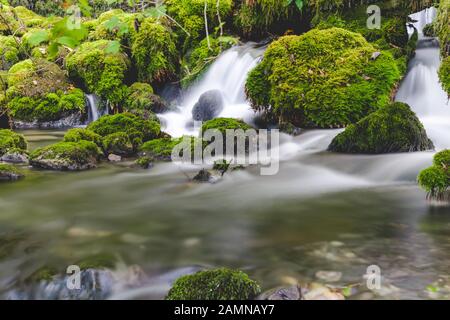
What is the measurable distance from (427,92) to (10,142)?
25.3 ft

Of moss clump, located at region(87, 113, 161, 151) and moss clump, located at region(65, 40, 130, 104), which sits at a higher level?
moss clump, located at region(65, 40, 130, 104)

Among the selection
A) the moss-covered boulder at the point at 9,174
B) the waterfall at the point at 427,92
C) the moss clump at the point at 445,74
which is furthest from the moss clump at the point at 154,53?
the moss clump at the point at 445,74

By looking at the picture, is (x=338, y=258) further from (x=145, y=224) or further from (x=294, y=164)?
(x=294, y=164)

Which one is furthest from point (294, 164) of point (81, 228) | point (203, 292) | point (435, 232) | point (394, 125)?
point (203, 292)

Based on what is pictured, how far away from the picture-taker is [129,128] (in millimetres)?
8375

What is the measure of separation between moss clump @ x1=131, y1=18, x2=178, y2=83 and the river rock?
7.71 feet

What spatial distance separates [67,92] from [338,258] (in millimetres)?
10096

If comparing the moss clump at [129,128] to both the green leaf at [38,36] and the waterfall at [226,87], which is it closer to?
the waterfall at [226,87]

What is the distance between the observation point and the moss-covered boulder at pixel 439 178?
190 inches

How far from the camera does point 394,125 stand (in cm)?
664

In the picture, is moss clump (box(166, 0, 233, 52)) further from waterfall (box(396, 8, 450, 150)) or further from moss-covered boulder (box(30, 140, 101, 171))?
moss-covered boulder (box(30, 140, 101, 171))

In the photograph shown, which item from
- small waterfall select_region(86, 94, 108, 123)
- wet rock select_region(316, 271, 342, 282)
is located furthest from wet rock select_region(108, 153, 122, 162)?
wet rock select_region(316, 271, 342, 282)

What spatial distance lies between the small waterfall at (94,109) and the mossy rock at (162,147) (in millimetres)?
4189

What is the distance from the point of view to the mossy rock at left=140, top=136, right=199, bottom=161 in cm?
751
